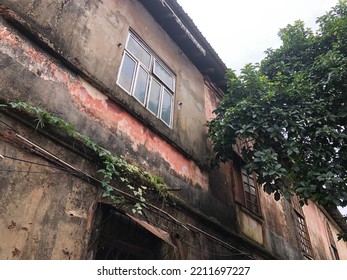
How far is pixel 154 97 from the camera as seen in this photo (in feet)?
17.7

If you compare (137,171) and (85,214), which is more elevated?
(137,171)

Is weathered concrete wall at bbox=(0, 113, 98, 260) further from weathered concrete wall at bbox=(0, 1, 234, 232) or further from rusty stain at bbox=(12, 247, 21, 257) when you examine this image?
weathered concrete wall at bbox=(0, 1, 234, 232)

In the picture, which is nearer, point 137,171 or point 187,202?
point 137,171

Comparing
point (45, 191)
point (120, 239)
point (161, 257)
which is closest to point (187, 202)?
point (161, 257)

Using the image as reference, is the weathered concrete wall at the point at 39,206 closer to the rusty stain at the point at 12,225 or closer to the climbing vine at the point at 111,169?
the rusty stain at the point at 12,225

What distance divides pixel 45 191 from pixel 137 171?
136 centimetres

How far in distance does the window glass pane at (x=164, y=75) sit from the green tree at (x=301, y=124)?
1298mm

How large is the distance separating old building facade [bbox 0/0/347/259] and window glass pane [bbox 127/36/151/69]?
0.09ft

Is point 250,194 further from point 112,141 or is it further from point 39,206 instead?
point 39,206

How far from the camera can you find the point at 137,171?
4008 mm

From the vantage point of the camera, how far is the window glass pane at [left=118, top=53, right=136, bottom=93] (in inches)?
186

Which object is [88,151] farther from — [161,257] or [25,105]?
[161,257]

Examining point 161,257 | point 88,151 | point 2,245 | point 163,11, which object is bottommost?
point 2,245

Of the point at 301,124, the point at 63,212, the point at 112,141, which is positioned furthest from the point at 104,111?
the point at 301,124
